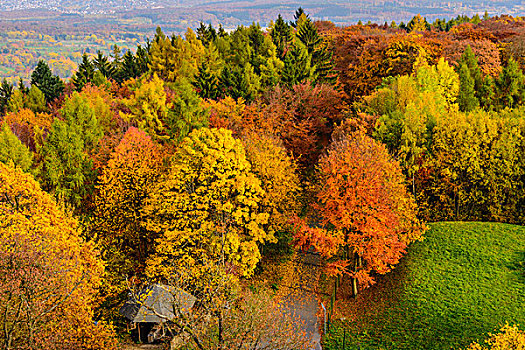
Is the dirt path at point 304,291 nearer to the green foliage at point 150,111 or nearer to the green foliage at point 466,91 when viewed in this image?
the green foliage at point 150,111

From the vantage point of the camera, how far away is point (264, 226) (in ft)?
136

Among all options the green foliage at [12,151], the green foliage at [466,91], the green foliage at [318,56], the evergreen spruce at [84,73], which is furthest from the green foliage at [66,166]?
the evergreen spruce at [84,73]

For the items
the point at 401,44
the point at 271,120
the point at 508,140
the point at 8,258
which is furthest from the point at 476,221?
the point at 8,258

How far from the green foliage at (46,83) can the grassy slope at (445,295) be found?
74.4 metres

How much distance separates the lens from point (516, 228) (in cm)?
3772

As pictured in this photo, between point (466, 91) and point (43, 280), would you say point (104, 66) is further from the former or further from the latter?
point (43, 280)

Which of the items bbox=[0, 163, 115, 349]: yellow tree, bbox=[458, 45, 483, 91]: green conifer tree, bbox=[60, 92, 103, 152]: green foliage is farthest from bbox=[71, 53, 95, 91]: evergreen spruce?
bbox=[458, 45, 483, 91]: green conifer tree

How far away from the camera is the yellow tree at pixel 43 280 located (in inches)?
879

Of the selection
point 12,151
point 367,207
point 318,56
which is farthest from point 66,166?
point 318,56

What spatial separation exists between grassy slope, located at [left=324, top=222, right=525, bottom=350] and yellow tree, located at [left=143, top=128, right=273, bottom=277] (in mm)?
9284

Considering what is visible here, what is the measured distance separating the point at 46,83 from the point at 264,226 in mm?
66539

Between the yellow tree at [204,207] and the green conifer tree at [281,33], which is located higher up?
the green conifer tree at [281,33]

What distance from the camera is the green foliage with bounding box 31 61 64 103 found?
86750 millimetres

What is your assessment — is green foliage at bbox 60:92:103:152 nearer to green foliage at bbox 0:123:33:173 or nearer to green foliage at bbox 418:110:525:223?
green foliage at bbox 0:123:33:173
